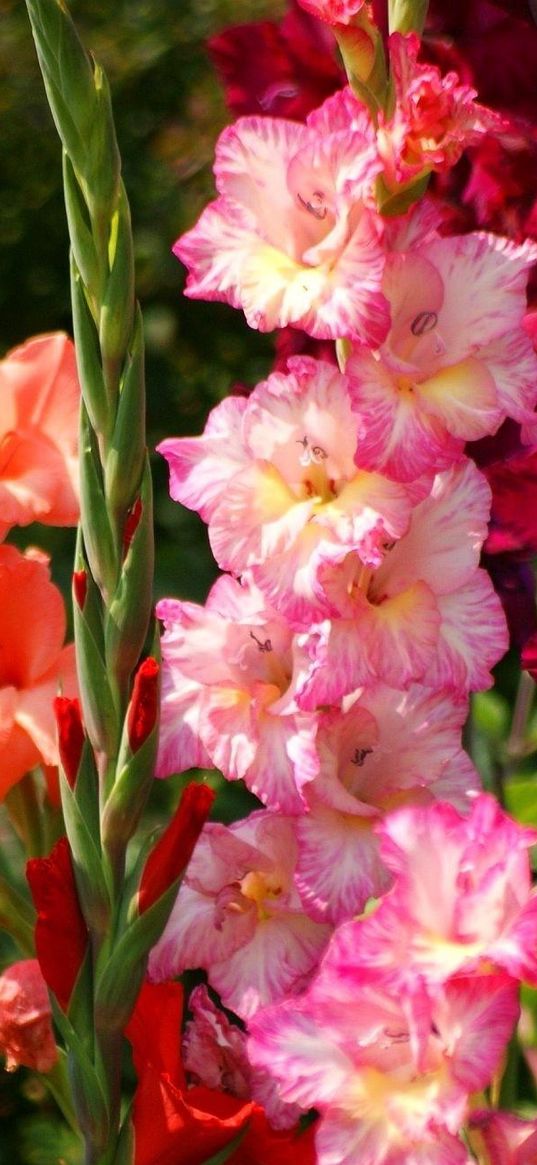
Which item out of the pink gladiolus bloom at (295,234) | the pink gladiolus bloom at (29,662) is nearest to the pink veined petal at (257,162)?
the pink gladiolus bloom at (295,234)

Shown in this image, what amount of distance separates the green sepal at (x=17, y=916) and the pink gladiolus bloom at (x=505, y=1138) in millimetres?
129

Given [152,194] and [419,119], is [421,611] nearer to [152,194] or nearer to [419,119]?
[419,119]

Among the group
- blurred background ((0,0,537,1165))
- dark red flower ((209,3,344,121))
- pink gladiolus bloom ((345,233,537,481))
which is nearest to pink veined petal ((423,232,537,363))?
pink gladiolus bloom ((345,233,537,481))

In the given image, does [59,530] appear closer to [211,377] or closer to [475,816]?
→ [211,377]

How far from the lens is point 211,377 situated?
42.4 inches

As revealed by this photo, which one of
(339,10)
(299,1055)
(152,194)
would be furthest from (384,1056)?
(152,194)

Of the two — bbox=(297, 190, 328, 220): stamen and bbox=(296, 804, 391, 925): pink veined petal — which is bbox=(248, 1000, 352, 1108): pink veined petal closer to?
bbox=(296, 804, 391, 925): pink veined petal

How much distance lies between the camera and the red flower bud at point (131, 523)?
0.36 metres

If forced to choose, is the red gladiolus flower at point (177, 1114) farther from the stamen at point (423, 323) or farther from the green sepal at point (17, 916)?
the stamen at point (423, 323)

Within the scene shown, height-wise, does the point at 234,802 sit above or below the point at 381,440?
below

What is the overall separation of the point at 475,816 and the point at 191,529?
21.8 inches

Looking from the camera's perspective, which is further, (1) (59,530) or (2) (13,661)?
(1) (59,530)

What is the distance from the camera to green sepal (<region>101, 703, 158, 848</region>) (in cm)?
36

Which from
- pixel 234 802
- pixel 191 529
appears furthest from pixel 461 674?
pixel 191 529
